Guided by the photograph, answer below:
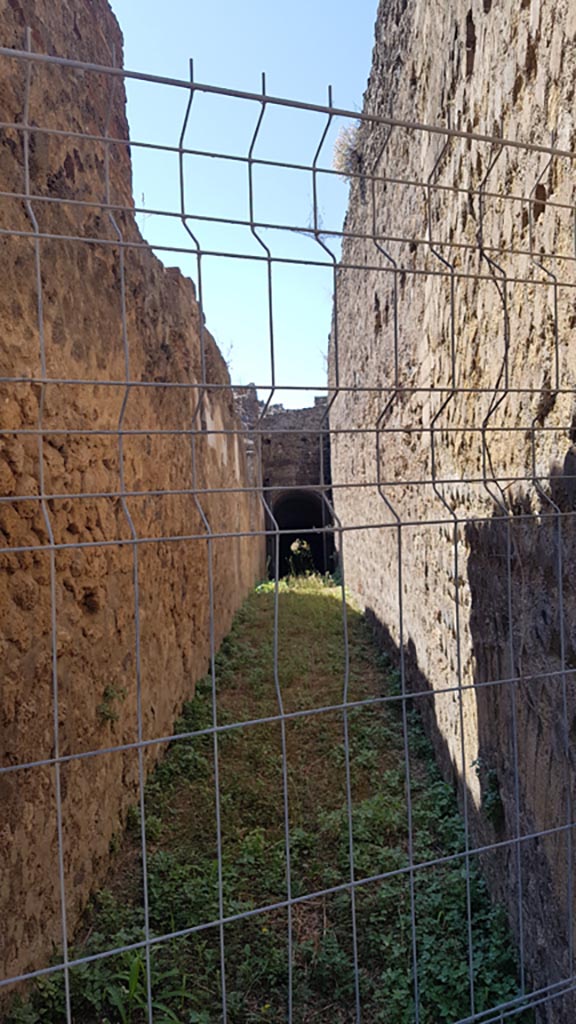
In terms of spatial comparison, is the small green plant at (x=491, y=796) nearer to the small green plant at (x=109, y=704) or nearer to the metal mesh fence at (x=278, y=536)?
the metal mesh fence at (x=278, y=536)

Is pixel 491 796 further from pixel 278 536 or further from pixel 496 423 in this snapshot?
pixel 278 536

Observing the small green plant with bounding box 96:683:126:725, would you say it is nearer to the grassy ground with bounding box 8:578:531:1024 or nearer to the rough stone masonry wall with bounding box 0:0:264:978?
the rough stone masonry wall with bounding box 0:0:264:978

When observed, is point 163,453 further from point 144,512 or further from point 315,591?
point 315,591

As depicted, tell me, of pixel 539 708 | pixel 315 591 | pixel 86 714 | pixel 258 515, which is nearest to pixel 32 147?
pixel 86 714

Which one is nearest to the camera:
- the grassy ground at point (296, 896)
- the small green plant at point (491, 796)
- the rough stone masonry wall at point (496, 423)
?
the rough stone masonry wall at point (496, 423)

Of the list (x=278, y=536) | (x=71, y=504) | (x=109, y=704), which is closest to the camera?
(x=278, y=536)

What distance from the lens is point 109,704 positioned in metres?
2.94

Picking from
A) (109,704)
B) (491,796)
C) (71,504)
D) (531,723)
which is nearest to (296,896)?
(491,796)

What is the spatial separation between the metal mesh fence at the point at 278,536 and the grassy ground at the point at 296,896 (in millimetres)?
34

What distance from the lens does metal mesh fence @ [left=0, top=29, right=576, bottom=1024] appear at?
1.37 m

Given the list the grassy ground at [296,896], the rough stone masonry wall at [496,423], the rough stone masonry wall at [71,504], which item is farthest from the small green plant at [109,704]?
the rough stone masonry wall at [496,423]

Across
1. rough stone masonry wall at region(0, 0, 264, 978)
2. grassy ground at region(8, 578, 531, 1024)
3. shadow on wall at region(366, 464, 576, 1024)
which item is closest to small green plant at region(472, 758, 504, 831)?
shadow on wall at region(366, 464, 576, 1024)

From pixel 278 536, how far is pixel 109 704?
6.79 ft

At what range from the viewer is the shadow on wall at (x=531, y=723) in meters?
1.79
